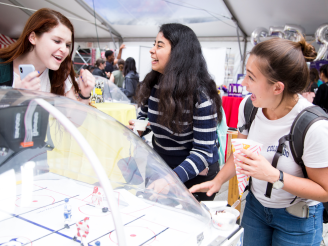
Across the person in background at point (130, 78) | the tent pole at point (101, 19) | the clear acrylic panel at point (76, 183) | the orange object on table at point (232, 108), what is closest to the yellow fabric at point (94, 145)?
the clear acrylic panel at point (76, 183)

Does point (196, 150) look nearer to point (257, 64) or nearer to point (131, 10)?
point (257, 64)

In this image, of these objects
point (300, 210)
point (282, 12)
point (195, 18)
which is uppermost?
point (195, 18)

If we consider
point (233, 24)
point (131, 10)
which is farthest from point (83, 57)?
point (233, 24)

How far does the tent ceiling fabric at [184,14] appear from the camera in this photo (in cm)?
718

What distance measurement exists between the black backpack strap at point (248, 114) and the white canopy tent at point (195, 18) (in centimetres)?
683

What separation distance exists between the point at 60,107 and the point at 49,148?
0.88ft

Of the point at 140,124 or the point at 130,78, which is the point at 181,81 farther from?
the point at 130,78

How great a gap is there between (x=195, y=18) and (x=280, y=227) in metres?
8.89

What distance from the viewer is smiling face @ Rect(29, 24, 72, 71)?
1.53m

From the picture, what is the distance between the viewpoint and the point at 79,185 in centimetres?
116

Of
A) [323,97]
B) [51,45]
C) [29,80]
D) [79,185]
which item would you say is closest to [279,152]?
[79,185]

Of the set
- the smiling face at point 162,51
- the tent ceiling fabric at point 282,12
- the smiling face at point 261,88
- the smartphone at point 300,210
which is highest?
the tent ceiling fabric at point 282,12

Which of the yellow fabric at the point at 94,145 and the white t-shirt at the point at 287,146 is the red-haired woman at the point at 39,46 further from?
the white t-shirt at the point at 287,146

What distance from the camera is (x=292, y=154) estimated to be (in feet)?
3.70
